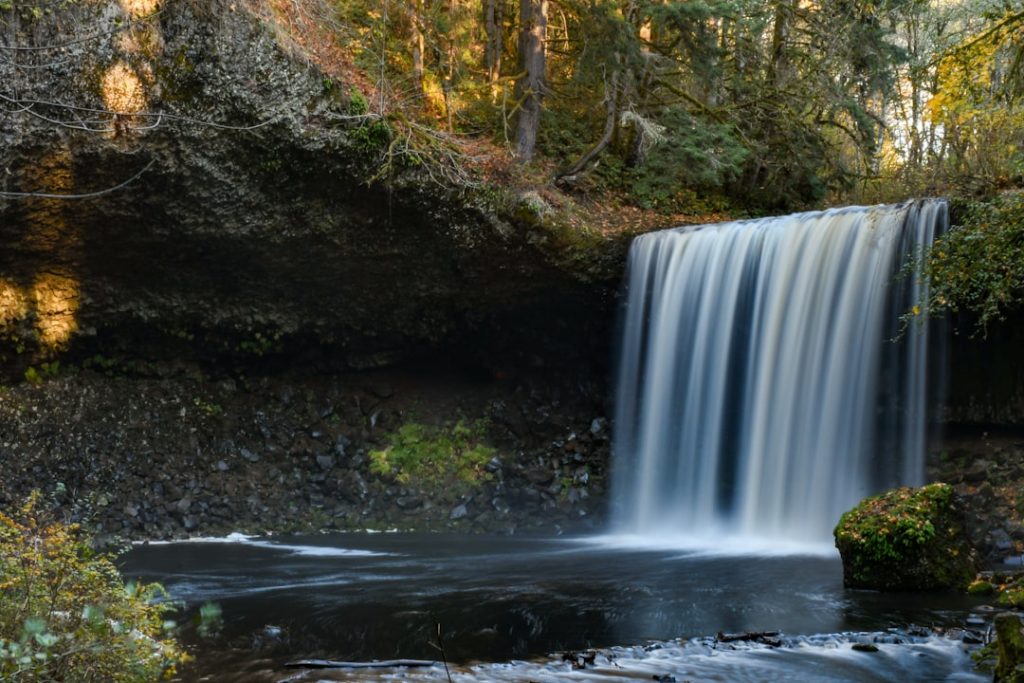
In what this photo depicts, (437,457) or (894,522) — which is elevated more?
(894,522)

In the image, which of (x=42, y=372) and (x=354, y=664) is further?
(x=42, y=372)

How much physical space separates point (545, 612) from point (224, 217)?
7.01 metres

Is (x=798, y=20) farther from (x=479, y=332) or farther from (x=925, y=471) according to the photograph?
(x=925, y=471)

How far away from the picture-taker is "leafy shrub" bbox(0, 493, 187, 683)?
388 centimetres

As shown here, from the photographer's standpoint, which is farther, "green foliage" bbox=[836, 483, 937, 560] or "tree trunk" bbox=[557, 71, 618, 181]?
"tree trunk" bbox=[557, 71, 618, 181]

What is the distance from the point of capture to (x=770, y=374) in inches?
451

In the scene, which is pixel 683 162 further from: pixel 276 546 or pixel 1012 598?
pixel 1012 598

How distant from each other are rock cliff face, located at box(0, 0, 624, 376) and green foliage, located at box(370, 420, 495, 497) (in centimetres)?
139

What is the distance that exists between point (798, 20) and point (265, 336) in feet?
36.8

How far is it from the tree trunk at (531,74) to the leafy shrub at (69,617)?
10.8 m

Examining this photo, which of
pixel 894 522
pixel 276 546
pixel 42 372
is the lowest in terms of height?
pixel 276 546

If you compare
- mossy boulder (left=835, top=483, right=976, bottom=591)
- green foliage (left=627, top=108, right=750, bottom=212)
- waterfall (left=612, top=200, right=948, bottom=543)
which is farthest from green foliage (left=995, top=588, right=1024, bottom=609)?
green foliage (left=627, top=108, right=750, bottom=212)

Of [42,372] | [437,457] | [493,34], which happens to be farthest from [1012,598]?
[493,34]

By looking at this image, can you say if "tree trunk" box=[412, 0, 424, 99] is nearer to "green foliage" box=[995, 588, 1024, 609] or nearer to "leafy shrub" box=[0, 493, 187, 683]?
"green foliage" box=[995, 588, 1024, 609]
